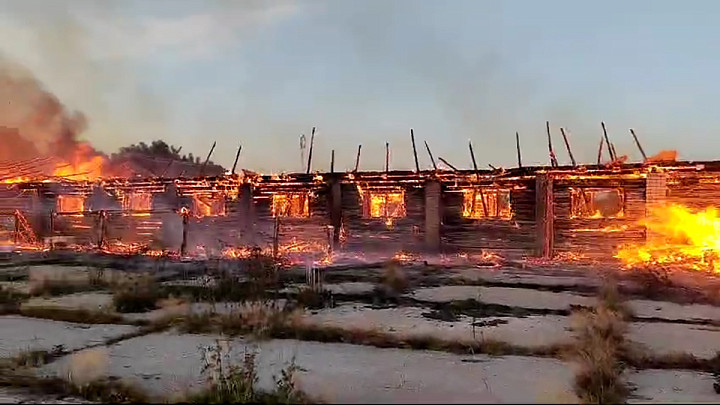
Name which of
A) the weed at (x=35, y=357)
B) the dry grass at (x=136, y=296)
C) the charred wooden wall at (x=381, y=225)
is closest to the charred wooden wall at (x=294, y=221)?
the charred wooden wall at (x=381, y=225)

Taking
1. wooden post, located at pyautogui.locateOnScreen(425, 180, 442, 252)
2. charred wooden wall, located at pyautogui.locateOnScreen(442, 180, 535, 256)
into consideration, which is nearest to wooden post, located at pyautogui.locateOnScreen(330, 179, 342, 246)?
wooden post, located at pyautogui.locateOnScreen(425, 180, 442, 252)

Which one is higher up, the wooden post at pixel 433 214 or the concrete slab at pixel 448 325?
the wooden post at pixel 433 214

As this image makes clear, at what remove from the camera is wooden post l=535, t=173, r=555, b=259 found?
23797 mm

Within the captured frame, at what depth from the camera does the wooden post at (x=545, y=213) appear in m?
23.8

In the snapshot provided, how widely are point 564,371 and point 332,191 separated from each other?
2053 cm

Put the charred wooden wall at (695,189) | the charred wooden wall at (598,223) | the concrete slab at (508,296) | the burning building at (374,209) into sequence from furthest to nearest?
the burning building at (374,209), the charred wooden wall at (598,223), the charred wooden wall at (695,189), the concrete slab at (508,296)

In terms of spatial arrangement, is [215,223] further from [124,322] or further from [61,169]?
[124,322]

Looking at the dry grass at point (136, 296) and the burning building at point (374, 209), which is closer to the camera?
the dry grass at point (136, 296)

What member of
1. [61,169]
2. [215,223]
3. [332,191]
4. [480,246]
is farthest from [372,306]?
[61,169]

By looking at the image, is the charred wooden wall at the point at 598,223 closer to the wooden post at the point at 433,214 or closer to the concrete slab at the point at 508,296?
the wooden post at the point at 433,214

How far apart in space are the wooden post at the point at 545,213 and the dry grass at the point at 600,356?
42.8 ft

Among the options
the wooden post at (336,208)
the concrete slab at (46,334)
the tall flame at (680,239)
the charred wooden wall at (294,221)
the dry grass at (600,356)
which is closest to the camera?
the dry grass at (600,356)

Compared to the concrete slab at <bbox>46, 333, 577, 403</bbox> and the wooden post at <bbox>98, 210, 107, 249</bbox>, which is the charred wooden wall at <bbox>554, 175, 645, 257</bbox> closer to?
the concrete slab at <bbox>46, 333, 577, 403</bbox>

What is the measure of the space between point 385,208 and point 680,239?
1093 centimetres
